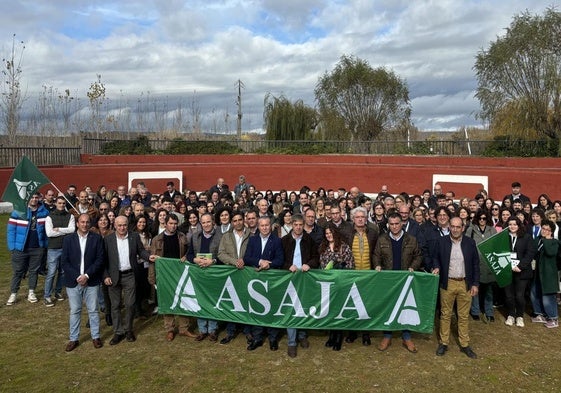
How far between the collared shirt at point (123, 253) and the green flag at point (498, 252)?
5.61 m

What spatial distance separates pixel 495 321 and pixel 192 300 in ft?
17.0

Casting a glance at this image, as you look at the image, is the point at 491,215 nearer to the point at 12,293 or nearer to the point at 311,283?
the point at 311,283

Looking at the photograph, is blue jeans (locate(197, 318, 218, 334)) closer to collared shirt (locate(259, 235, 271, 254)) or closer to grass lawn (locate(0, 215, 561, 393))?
grass lawn (locate(0, 215, 561, 393))

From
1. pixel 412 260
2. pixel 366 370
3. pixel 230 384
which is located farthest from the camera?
pixel 412 260

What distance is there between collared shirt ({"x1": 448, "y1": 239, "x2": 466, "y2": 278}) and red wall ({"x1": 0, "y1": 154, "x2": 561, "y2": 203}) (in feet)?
46.1

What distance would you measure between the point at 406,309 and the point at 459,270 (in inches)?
37.4

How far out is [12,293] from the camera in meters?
8.57

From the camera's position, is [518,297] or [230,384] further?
[518,297]

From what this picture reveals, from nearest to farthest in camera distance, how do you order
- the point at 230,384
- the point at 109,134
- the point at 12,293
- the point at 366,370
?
the point at 230,384, the point at 366,370, the point at 12,293, the point at 109,134

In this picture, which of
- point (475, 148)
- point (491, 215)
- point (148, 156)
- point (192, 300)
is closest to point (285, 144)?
point (148, 156)

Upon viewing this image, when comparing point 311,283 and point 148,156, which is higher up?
point 148,156

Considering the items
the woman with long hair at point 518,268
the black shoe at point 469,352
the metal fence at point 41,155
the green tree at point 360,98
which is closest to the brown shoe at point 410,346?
the black shoe at point 469,352

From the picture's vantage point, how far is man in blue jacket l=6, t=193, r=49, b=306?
8.37 metres

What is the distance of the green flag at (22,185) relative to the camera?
8.50 m
